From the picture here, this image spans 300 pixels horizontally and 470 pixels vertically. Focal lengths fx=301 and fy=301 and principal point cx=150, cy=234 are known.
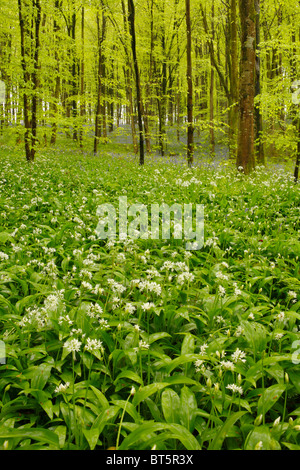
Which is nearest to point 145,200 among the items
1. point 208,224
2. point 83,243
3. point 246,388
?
point 208,224

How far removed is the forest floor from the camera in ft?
5.52

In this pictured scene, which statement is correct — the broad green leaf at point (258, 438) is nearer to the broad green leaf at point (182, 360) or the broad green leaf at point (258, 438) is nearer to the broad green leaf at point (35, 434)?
the broad green leaf at point (182, 360)

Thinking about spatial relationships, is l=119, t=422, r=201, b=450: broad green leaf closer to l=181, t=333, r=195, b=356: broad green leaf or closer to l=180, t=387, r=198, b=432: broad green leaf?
l=180, t=387, r=198, b=432: broad green leaf

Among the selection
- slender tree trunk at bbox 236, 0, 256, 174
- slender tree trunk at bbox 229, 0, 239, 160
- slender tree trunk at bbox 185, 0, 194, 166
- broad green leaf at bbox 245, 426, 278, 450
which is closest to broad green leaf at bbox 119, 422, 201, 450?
broad green leaf at bbox 245, 426, 278, 450

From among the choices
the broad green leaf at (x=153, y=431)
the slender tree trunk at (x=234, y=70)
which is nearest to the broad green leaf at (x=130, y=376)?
the broad green leaf at (x=153, y=431)

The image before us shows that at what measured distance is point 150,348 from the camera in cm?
237

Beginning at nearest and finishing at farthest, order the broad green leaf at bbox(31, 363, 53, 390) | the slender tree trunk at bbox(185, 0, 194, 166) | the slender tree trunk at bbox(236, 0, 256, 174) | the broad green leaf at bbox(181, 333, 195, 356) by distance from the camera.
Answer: the broad green leaf at bbox(31, 363, 53, 390)
the broad green leaf at bbox(181, 333, 195, 356)
the slender tree trunk at bbox(236, 0, 256, 174)
the slender tree trunk at bbox(185, 0, 194, 166)

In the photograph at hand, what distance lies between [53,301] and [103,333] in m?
0.47

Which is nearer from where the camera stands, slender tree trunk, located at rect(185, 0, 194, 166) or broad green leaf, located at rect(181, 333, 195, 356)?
broad green leaf, located at rect(181, 333, 195, 356)

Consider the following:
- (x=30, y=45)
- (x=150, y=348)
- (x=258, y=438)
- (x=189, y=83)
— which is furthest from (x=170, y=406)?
(x=30, y=45)

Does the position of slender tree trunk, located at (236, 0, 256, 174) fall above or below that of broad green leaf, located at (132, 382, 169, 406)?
above

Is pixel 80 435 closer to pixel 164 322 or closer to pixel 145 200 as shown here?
pixel 164 322

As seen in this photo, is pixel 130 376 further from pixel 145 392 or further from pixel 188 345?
pixel 188 345

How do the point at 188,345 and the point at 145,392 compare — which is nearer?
the point at 145,392
